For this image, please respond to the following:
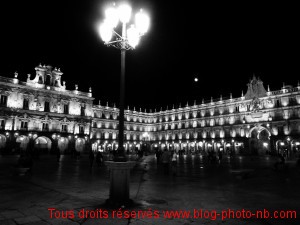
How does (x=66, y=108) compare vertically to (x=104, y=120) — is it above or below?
above

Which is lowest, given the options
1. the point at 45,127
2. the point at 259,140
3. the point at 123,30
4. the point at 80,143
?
the point at 80,143

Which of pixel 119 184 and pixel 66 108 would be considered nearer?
pixel 119 184

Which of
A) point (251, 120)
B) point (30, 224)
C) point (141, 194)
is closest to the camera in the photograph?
point (30, 224)

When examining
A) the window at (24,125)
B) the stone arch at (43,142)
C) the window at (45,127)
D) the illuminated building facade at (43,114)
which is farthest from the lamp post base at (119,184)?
the window at (45,127)

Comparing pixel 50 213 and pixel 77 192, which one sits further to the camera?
pixel 77 192

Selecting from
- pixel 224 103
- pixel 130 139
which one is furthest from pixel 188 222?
pixel 130 139

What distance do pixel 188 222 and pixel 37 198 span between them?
488 cm

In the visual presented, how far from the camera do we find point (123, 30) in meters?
7.57

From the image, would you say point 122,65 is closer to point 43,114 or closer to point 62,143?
point 43,114

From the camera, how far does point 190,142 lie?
6631 centimetres

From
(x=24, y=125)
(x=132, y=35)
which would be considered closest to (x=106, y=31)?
(x=132, y=35)

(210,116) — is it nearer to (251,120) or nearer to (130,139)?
(251,120)

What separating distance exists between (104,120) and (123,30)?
63386 millimetres

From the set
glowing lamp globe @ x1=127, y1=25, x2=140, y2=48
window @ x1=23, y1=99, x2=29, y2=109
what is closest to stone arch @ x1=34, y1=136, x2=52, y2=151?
window @ x1=23, y1=99, x2=29, y2=109
